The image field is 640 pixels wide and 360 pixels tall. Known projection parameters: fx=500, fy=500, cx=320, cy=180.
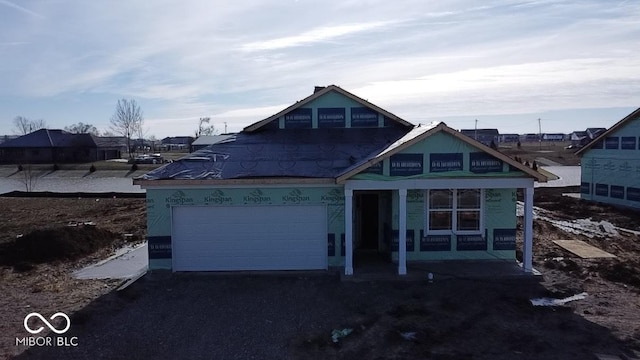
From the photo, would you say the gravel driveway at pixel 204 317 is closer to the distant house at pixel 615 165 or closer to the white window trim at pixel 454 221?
the white window trim at pixel 454 221

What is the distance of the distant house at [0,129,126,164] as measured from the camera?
66125 millimetres

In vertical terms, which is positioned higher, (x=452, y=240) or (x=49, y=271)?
(x=452, y=240)

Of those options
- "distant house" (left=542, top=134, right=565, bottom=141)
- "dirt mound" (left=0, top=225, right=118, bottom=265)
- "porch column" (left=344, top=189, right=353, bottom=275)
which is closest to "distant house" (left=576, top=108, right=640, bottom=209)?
"porch column" (left=344, top=189, right=353, bottom=275)

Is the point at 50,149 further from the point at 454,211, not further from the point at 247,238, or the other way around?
the point at 454,211

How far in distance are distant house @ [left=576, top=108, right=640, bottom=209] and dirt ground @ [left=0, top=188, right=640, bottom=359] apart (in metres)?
9.99

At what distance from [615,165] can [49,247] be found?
26286 mm

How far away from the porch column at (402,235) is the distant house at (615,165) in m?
17.4

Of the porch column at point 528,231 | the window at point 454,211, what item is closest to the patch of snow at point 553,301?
the porch column at point 528,231

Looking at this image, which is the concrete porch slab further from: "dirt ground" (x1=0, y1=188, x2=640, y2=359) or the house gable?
the house gable

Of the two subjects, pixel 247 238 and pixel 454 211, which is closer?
pixel 247 238

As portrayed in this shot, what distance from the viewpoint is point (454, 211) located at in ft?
46.7
